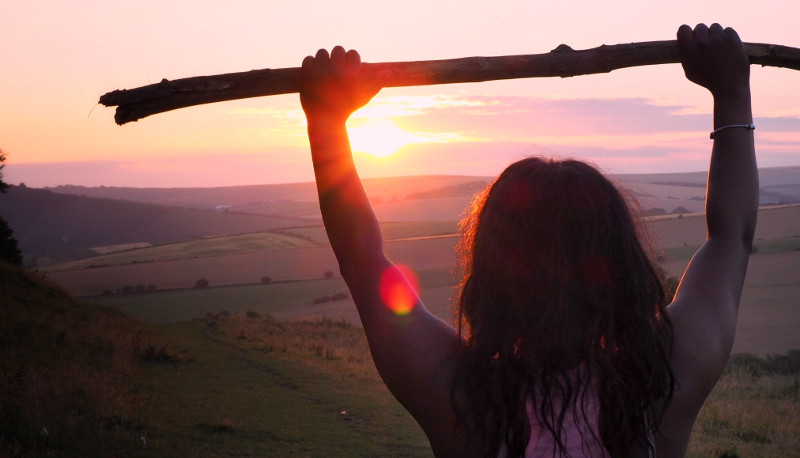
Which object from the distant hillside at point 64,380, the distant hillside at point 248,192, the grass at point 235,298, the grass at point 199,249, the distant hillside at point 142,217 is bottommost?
the grass at point 235,298

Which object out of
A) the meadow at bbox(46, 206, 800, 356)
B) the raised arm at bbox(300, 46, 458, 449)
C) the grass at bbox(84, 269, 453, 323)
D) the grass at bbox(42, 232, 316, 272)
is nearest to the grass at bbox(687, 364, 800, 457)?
the raised arm at bbox(300, 46, 458, 449)

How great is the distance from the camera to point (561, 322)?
5.17 ft

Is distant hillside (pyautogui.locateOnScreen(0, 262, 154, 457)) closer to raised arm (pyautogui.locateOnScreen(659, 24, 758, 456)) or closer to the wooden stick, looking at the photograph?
the wooden stick

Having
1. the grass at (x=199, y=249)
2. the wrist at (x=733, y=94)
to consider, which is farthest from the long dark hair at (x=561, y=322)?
the grass at (x=199, y=249)

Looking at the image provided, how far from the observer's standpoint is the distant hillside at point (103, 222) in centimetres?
8481

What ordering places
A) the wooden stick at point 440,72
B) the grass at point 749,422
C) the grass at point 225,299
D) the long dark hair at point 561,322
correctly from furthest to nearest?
1. the grass at point 225,299
2. the grass at point 749,422
3. the wooden stick at point 440,72
4. the long dark hair at point 561,322

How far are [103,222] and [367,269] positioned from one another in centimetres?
9401

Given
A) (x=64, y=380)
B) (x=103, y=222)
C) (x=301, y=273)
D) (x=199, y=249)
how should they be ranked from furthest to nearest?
1. (x=103, y=222)
2. (x=199, y=249)
3. (x=301, y=273)
4. (x=64, y=380)

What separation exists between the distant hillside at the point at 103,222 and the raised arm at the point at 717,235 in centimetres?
8234

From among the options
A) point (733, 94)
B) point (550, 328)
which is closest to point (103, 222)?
point (733, 94)

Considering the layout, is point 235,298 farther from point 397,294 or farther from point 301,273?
point 397,294

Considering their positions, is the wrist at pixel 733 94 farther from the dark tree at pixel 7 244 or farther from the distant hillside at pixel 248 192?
the distant hillside at pixel 248 192

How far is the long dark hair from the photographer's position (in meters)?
1.58

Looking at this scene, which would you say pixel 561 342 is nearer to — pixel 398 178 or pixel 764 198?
pixel 764 198
